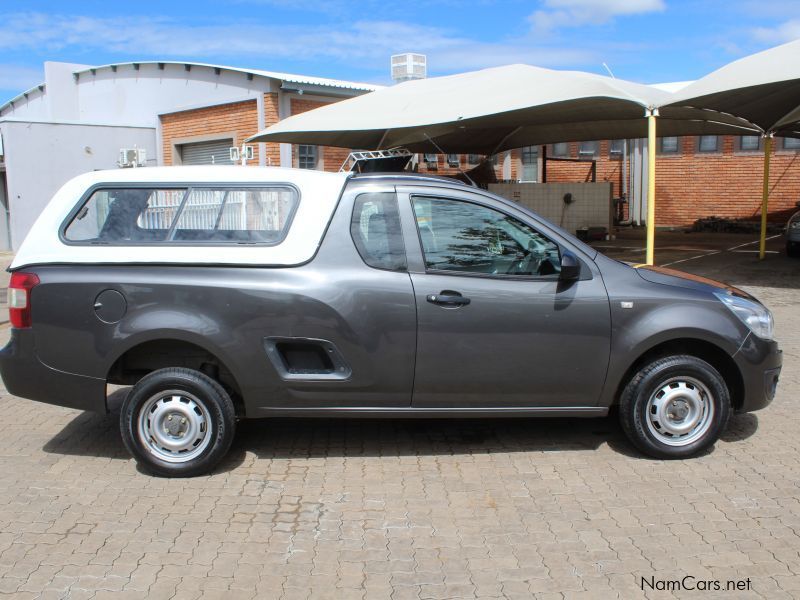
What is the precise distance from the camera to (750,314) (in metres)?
4.97

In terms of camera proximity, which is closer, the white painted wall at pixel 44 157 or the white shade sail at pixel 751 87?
the white shade sail at pixel 751 87

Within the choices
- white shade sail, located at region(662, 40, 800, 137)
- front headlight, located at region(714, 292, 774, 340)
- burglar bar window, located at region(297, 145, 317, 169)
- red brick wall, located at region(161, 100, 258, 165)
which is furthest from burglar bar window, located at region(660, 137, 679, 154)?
front headlight, located at region(714, 292, 774, 340)

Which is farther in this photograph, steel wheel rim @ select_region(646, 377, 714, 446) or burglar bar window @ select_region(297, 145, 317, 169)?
burglar bar window @ select_region(297, 145, 317, 169)

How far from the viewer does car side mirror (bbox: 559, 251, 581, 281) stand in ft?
15.4

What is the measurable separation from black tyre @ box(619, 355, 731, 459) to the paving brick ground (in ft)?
0.49

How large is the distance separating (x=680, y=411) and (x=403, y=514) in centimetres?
198

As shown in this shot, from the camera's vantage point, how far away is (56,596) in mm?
3426

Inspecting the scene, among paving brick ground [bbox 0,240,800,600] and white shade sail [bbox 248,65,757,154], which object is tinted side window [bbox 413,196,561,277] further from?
white shade sail [bbox 248,65,757,154]

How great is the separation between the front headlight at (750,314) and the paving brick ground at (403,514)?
0.87 meters

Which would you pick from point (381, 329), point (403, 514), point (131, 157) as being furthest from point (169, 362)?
point (131, 157)

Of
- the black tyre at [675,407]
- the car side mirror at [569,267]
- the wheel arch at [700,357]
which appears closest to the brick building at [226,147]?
the car side mirror at [569,267]

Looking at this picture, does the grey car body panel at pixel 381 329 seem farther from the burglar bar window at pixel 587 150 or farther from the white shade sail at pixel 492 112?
the burglar bar window at pixel 587 150

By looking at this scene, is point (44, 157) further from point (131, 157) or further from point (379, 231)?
point (379, 231)

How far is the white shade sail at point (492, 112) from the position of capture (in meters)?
12.8
